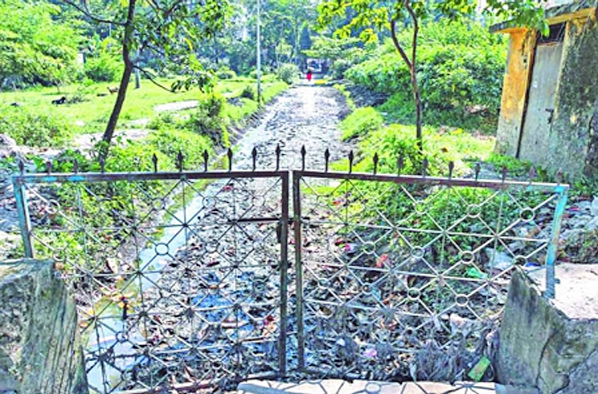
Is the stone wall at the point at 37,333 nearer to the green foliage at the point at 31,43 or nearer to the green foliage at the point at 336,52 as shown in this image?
the green foliage at the point at 31,43

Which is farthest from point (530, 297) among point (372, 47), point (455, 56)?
point (372, 47)

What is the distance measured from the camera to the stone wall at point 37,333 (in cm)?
186

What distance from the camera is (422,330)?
3646 millimetres

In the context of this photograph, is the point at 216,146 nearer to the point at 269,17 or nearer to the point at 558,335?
the point at 558,335

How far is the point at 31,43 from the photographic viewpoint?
10.4 m

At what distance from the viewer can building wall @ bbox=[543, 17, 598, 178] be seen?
5309 millimetres

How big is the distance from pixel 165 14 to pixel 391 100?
1101cm

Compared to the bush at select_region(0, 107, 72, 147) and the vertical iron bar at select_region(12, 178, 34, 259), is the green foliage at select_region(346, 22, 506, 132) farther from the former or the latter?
the vertical iron bar at select_region(12, 178, 34, 259)

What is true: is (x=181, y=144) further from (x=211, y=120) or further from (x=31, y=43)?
(x=31, y=43)

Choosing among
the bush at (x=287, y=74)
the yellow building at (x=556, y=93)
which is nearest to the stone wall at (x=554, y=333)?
the yellow building at (x=556, y=93)

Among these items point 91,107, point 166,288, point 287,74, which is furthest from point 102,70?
point 166,288

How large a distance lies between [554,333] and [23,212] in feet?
9.25

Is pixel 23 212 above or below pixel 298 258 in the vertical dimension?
above

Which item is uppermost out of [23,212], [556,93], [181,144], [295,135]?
[556,93]
